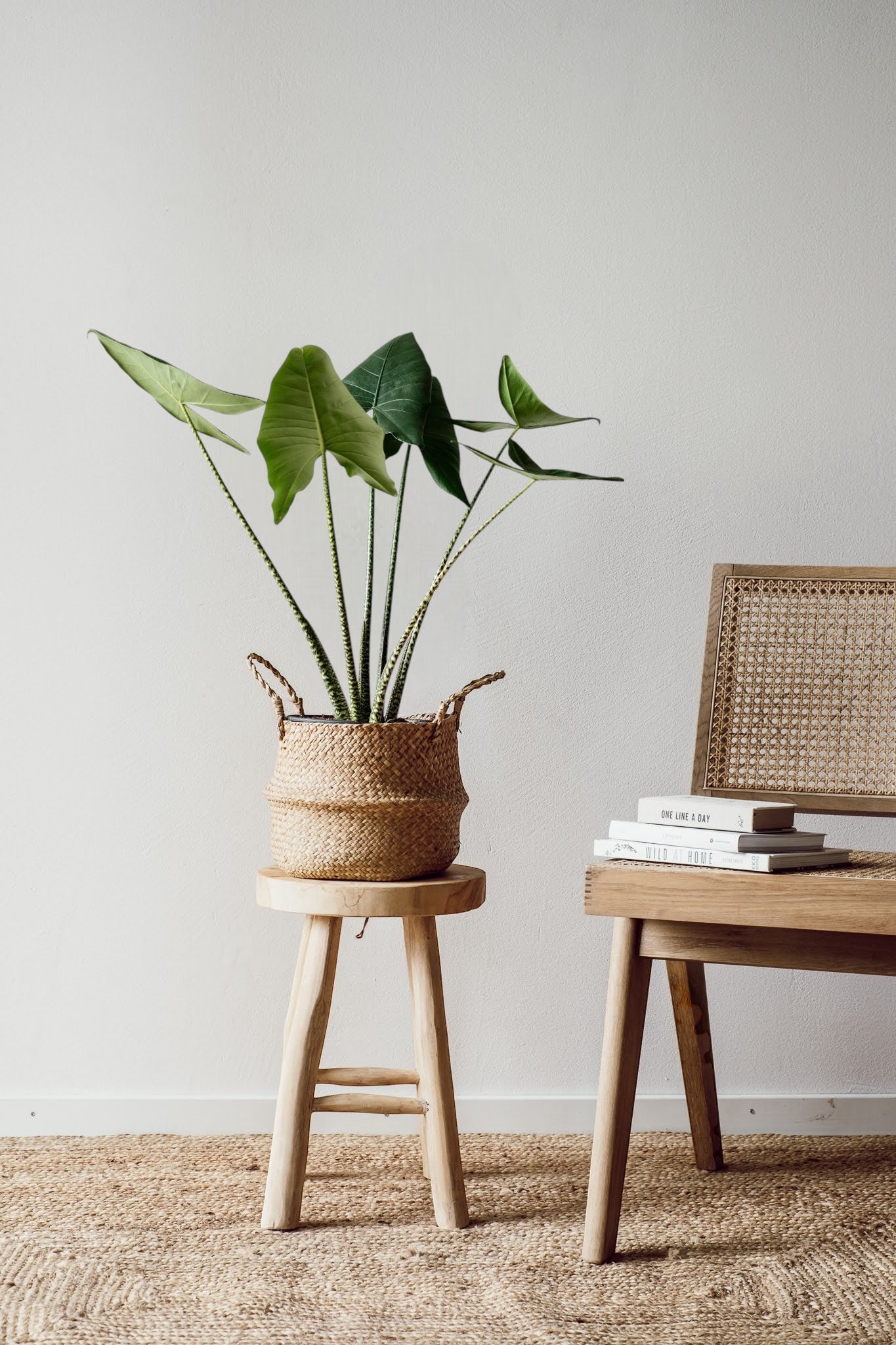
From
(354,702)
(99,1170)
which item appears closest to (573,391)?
(354,702)

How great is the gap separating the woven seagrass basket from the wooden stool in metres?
0.02

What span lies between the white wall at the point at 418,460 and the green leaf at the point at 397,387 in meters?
0.31

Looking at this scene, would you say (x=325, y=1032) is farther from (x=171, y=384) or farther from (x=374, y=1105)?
(x=171, y=384)

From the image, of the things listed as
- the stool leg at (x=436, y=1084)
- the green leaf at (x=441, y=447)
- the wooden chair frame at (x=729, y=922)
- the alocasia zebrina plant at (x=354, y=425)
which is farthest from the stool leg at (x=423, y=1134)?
the green leaf at (x=441, y=447)

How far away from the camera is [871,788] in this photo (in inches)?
55.5

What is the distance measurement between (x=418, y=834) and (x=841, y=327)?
1.00 m

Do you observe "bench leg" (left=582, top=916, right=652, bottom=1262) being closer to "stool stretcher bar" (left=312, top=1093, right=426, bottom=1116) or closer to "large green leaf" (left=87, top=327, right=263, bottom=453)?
"stool stretcher bar" (left=312, top=1093, right=426, bottom=1116)

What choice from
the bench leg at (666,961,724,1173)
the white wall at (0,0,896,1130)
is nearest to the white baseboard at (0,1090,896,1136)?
the white wall at (0,0,896,1130)

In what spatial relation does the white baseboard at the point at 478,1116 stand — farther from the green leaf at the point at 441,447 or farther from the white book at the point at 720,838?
the green leaf at the point at 441,447

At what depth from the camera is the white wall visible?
1.69 m

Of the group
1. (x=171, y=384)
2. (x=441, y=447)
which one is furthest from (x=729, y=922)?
(x=171, y=384)

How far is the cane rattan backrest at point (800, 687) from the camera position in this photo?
143 cm

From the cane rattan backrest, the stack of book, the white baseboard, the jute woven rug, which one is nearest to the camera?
the jute woven rug

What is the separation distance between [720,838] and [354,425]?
57 centimetres
